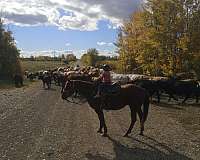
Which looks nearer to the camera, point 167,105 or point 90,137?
A: point 90,137

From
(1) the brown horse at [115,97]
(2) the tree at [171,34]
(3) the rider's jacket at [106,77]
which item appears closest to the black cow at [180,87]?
(2) the tree at [171,34]

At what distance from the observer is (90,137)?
1396 centimetres

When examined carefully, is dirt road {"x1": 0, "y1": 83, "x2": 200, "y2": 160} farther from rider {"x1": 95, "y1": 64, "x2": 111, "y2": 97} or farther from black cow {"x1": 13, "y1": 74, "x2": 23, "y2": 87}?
black cow {"x1": 13, "y1": 74, "x2": 23, "y2": 87}

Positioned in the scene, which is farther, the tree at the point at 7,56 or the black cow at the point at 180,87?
the tree at the point at 7,56

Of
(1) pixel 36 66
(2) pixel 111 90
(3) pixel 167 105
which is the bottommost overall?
(1) pixel 36 66

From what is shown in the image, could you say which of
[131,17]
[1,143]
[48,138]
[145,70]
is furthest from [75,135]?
[131,17]

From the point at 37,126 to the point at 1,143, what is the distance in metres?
3.45

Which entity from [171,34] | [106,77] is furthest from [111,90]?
[171,34]

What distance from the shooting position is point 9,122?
697 inches

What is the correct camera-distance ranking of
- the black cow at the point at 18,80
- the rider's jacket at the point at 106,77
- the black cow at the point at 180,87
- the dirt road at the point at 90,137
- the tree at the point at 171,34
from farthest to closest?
the black cow at the point at 18,80 < the tree at the point at 171,34 < the black cow at the point at 180,87 < the rider's jacket at the point at 106,77 < the dirt road at the point at 90,137

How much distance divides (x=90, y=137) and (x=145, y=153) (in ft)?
8.82

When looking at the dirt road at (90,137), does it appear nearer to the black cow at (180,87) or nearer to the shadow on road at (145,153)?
the shadow on road at (145,153)

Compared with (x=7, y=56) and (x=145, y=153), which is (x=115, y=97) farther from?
(x=7, y=56)

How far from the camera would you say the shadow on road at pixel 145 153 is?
1126 cm
